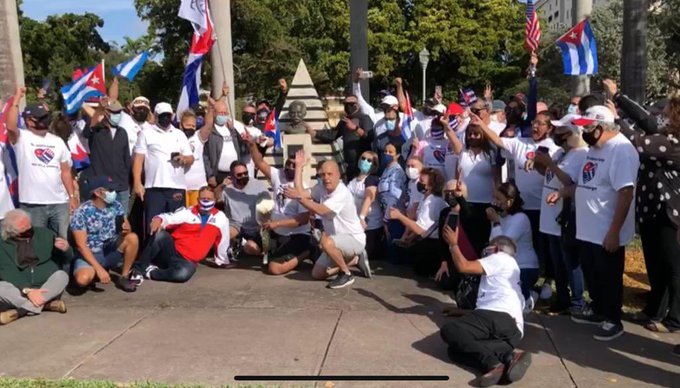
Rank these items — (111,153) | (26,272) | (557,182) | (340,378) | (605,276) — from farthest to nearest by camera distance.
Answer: (111,153) < (26,272) < (557,182) < (605,276) < (340,378)

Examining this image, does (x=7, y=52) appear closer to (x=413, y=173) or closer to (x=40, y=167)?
(x=40, y=167)

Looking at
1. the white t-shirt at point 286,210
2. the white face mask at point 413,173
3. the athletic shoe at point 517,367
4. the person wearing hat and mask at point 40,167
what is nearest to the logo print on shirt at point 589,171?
the athletic shoe at point 517,367

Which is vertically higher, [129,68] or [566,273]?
[129,68]

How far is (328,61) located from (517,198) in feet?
96.2

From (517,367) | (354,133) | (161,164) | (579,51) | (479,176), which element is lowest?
(517,367)

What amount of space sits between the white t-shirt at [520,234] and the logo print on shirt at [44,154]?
452 centimetres

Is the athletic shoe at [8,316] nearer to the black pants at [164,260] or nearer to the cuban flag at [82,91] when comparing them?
the black pants at [164,260]

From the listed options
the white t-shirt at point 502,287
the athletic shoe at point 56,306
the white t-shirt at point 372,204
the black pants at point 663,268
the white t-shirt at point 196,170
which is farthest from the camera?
the white t-shirt at point 372,204

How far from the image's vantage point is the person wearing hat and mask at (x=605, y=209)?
4891 mm

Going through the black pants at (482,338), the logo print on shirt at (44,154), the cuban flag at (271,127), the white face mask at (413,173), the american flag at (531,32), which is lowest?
the black pants at (482,338)

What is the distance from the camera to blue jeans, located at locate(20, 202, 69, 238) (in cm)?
681

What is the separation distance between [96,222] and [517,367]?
4.66m

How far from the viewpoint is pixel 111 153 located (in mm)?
7691

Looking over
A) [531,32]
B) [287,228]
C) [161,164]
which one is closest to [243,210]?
[287,228]
